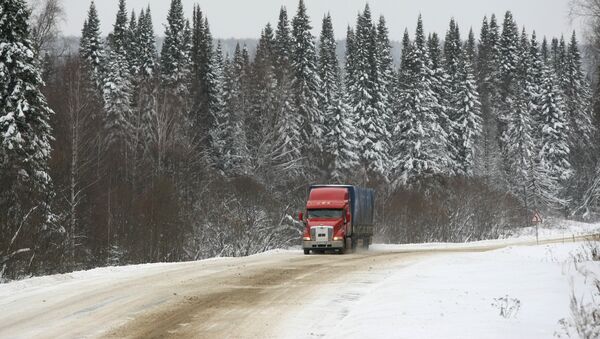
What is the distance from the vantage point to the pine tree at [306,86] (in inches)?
2245

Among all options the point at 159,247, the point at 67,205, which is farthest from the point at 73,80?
the point at 159,247

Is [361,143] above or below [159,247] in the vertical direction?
above

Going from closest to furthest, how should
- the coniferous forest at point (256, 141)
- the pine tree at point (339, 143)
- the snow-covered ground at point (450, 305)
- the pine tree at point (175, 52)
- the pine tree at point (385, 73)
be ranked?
the snow-covered ground at point (450, 305) < the coniferous forest at point (256, 141) < the pine tree at point (339, 143) < the pine tree at point (175, 52) < the pine tree at point (385, 73)

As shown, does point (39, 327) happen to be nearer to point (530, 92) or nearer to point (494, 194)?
point (494, 194)

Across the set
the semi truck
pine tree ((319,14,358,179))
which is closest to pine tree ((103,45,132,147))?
pine tree ((319,14,358,179))

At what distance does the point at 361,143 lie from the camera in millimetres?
58438

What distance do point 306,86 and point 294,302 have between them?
47.7 meters

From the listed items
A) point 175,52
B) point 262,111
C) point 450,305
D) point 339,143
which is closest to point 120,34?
point 175,52

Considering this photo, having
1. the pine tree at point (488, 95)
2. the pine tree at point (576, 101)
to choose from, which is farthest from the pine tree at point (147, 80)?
the pine tree at point (576, 101)

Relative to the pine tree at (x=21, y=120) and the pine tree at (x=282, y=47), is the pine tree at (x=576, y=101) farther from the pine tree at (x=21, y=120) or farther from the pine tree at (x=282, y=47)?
the pine tree at (x=21, y=120)

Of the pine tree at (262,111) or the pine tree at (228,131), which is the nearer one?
the pine tree at (262,111)

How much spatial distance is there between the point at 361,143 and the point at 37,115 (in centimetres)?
3577

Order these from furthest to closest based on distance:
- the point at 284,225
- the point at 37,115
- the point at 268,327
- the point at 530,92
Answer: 1. the point at 530,92
2. the point at 284,225
3. the point at 37,115
4. the point at 268,327

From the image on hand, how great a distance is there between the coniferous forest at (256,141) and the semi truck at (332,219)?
558cm
